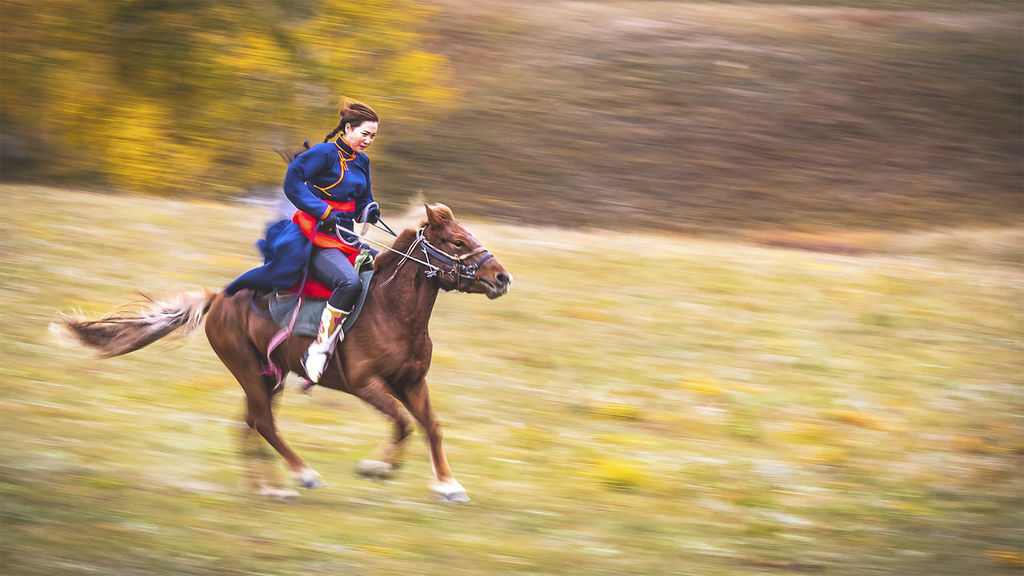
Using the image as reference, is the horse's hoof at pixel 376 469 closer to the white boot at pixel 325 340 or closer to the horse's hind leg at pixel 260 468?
the horse's hind leg at pixel 260 468

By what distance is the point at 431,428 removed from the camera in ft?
24.0

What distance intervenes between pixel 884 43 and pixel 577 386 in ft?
86.3

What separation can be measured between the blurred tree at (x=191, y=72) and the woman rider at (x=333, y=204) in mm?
6545

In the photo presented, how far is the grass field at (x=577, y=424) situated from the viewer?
6.94 meters

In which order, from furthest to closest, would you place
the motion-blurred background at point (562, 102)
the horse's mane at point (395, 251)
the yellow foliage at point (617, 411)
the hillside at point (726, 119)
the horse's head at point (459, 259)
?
the hillside at point (726, 119)
the motion-blurred background at point (562, 102)
the yellow foliage at point (617, 411)
the horse's mane at point (395, 251)
the horse's head at point (459, 259)

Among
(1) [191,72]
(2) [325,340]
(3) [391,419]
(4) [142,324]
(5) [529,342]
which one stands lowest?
(5) [529,342]

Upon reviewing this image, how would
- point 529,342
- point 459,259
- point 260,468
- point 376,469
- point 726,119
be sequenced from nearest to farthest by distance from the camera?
point 459,259
point 376,469
point 260,468
point 529,342
point 726,119

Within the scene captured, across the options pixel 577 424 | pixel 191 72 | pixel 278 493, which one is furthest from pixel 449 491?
pixel 191 72

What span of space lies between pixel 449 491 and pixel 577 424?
10.8 ft

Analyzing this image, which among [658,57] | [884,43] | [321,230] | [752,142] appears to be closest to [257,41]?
[321,230]

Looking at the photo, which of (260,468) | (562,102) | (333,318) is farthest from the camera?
(562,102)

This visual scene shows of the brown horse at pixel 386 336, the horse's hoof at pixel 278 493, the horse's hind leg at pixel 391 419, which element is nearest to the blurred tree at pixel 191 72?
the brown horse at pixel 386 336

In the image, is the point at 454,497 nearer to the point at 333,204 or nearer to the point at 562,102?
the point at 333,204

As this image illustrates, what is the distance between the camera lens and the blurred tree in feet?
42.2
